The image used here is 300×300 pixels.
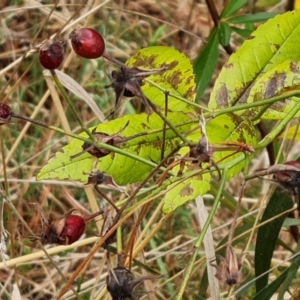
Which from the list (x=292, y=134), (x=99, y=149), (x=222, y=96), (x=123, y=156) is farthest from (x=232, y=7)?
(x=99, y=149)

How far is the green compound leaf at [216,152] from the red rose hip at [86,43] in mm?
165

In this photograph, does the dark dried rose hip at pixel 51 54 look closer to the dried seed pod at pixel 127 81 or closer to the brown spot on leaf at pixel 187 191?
the dried seed pod at pixel 127 81

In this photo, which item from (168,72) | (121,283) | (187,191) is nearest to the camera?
(121,283)

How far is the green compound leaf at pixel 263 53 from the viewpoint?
798 mm

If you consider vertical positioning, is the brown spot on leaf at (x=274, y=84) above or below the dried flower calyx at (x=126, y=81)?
below

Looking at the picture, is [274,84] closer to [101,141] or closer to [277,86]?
[277,86]

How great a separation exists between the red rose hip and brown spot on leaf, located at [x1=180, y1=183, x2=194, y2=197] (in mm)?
177

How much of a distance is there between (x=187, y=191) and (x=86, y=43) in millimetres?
194

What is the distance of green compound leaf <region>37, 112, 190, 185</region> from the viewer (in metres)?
0.70

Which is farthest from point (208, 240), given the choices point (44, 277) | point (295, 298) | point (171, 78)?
point (44, 277)

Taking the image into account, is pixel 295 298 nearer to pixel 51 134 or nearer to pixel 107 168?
pixel 107 168

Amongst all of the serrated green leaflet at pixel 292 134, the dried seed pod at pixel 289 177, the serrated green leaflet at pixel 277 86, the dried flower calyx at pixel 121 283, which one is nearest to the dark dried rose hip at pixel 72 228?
the dried flower calyx at pixel 121 283

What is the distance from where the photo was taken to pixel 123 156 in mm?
733

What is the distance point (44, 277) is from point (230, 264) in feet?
4.33
